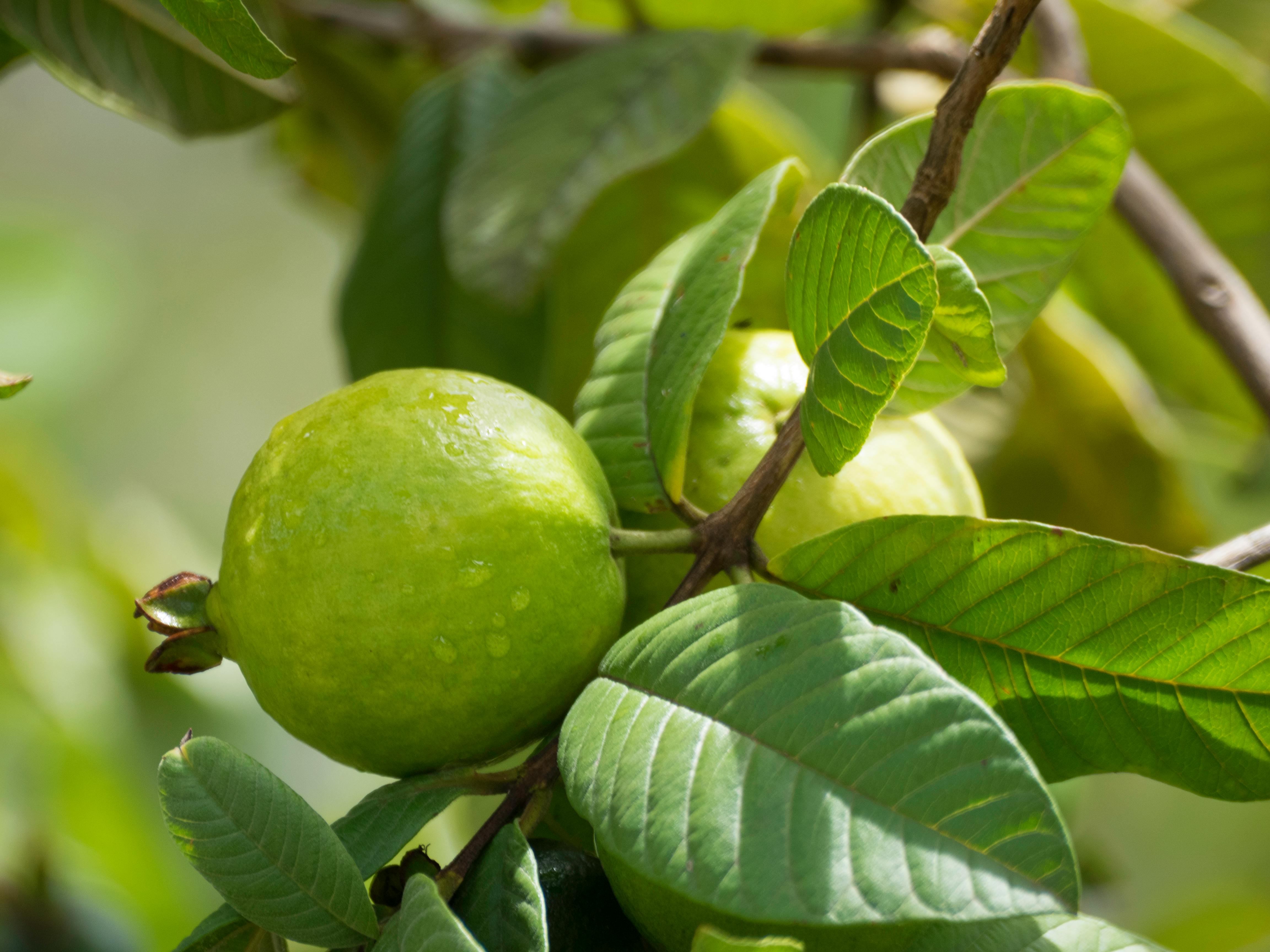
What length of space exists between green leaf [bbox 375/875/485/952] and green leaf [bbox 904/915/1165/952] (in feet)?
0.68

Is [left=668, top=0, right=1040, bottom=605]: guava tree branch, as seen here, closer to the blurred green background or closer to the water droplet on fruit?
the water droplet on fruit

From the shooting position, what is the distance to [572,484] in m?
0.48

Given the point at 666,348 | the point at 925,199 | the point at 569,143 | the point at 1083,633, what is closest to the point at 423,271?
the point at 569,143

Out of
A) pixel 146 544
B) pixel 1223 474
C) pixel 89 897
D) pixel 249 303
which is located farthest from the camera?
pixel 249 303

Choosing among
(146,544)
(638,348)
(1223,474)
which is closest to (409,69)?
(146,544)

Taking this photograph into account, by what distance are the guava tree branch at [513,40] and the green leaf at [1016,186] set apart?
0.49 meters

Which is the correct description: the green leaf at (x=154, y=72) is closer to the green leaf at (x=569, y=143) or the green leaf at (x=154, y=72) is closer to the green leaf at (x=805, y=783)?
the green leaf at (x=569, y=143)

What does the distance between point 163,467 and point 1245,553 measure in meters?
2.65

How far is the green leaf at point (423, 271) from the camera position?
1.05 meters

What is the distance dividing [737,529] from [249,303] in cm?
260

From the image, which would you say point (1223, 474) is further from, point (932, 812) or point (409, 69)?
point (932, 812)

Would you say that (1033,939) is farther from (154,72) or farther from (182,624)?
(154,72)

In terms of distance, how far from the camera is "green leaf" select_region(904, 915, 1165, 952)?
Result: 44 cm

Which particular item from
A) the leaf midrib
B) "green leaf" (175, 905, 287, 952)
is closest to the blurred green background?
"green leaf" (175, 905, 287, 952)
